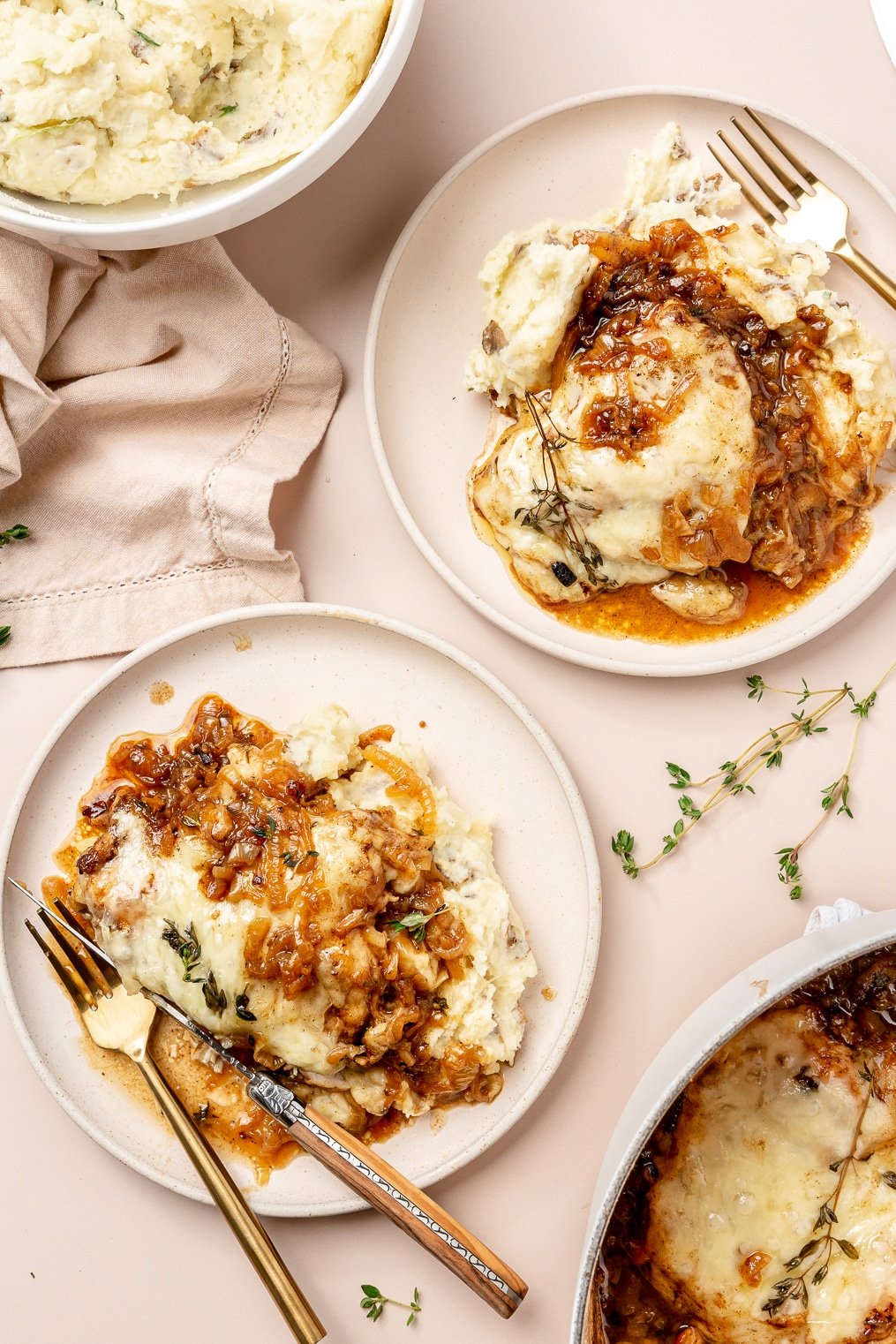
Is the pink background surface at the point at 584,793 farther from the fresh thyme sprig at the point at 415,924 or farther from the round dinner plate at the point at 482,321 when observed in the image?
the fresh thyme sprig at the point at 415,924

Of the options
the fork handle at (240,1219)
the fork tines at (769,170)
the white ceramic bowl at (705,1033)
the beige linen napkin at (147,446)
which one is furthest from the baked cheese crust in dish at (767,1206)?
the fork tines at (769,170)

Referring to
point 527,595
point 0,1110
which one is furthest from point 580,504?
point 0,1110

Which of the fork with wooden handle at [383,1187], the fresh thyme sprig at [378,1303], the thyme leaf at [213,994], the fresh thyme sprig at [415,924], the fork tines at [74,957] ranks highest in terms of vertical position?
the fresh thyme sprig at [415,924]

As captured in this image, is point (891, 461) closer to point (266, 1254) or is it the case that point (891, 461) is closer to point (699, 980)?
point (699, 980)

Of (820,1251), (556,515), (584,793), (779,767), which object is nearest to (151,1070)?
(584,793)

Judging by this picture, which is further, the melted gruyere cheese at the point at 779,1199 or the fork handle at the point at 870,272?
the fork handle at the point at 870,272

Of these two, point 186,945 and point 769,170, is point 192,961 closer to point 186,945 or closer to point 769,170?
point 186,945
